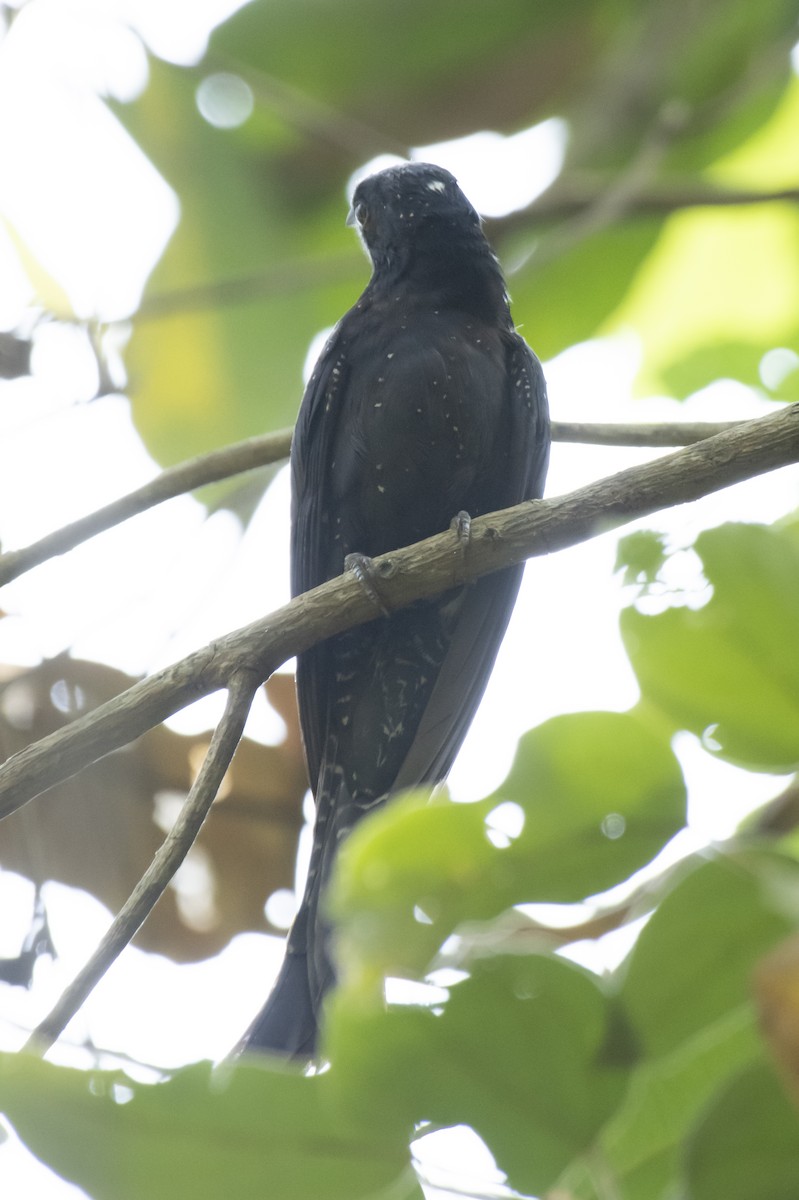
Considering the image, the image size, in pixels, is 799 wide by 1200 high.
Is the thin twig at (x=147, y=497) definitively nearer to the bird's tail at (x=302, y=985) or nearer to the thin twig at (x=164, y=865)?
the thin twig at (x=164, y=865)

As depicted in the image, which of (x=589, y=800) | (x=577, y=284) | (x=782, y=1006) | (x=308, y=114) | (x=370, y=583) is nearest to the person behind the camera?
(x=782, y=1006)

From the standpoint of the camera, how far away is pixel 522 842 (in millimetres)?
662

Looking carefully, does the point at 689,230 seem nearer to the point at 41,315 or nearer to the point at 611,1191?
the point at 41,315

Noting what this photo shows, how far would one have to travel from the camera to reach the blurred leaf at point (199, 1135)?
0.64 metres

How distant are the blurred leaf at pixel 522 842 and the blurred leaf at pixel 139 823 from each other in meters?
1.61

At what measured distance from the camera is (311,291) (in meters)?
3.60

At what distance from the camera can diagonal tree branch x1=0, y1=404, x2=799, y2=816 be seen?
2.00 meters

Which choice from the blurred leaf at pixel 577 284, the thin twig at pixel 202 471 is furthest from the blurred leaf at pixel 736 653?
the blurred leaf at pixel 577 284

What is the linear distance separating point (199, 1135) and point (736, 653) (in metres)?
0.39

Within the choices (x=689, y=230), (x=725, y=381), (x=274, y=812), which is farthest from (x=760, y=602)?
(x=689, y=230)

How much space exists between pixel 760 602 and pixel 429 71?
9.04ft

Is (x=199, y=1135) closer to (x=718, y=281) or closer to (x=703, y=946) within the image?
(x=703, y=946)

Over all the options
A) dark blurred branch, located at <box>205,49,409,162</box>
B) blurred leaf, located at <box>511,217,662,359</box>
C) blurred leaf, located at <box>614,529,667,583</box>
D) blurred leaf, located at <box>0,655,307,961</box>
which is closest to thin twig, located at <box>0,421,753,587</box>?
blurred leaf, located at <box>0,655,307,961</box>

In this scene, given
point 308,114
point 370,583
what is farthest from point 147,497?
point 308,114
